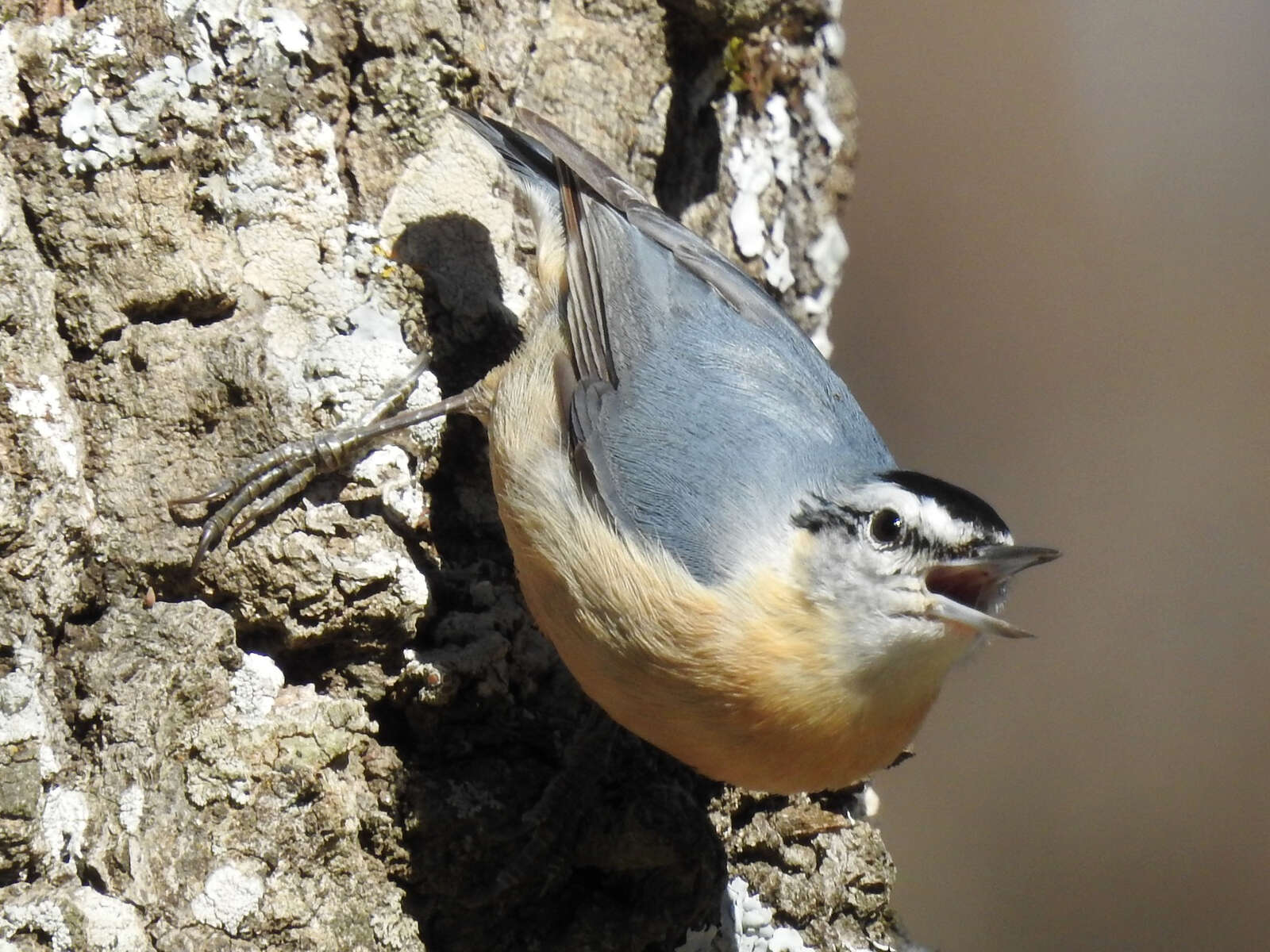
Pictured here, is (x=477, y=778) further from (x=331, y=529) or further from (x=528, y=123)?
(x=528, y=123)

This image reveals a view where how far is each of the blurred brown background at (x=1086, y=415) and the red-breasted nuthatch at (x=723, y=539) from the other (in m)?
2.81

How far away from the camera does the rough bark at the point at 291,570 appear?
2.10m

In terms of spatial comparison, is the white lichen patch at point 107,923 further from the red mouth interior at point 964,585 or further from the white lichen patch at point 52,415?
the red mouth interior at point 964,585

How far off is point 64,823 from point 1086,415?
4534 millimetres

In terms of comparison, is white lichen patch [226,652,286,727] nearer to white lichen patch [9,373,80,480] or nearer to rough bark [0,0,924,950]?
rough bark [0,0,924,950]

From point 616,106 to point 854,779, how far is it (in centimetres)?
167

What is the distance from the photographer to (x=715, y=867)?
2520 millimetres

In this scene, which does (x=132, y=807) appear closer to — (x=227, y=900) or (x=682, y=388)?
(x=227, y=900)

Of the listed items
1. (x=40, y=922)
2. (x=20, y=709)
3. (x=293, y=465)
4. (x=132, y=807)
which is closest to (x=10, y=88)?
(x=293, y=465)

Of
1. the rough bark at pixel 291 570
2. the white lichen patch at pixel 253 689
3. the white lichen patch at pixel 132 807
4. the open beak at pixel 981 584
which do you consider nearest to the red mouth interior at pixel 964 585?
the open beak at pixel 981 584

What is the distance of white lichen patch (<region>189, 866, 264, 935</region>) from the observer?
2.06 metres

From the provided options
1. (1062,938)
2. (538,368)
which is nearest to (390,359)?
(538,368)

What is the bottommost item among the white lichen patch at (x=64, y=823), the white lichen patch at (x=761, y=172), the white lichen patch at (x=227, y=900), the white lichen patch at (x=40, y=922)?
the white lichen patch at (x=40, y=922)

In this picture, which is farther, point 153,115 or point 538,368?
point 538,368
